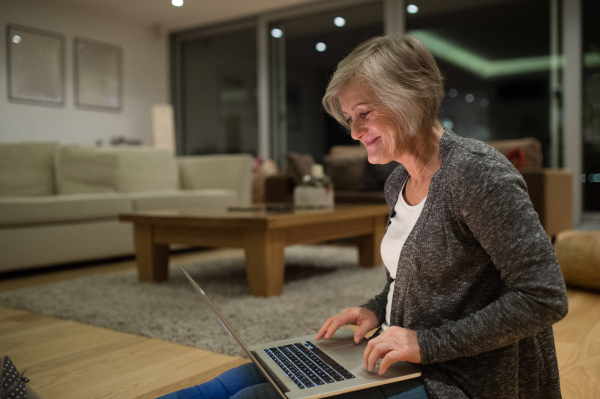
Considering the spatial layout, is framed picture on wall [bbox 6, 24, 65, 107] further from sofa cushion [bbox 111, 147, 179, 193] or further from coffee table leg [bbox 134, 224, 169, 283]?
coffee table leg [bbox 134, 224, 169, 283]

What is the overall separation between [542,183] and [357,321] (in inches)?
115

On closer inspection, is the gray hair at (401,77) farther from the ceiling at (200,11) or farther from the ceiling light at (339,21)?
the ceiling light at (339,21)

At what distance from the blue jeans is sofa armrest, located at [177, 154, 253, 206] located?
3.46 m

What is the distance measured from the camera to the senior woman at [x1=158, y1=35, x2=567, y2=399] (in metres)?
0.66

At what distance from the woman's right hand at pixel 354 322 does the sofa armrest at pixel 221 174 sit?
3399 mm

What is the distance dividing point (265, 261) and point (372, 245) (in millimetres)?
1034

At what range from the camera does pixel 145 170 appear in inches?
172

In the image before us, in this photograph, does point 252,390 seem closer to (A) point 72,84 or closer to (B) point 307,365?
A: (B) point 307,365

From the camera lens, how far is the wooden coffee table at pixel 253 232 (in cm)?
228

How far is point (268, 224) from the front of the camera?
7.23 feet

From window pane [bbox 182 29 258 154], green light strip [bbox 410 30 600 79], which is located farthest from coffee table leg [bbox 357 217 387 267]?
window pane [bbox 182 29 258 154]

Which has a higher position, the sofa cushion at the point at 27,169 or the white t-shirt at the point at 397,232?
the sofa cushion at the point at 27,169

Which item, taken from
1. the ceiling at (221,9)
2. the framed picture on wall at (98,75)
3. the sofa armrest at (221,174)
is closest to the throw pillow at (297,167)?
the sofa armrest at (221,174)

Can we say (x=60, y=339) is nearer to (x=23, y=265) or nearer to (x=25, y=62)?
(x=23, y=265)
